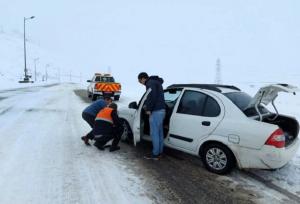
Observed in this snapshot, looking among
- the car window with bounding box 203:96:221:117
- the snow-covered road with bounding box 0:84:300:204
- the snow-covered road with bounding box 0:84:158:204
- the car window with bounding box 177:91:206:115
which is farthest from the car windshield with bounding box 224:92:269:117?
the snow-covered road with bounding box 0:84:158:204

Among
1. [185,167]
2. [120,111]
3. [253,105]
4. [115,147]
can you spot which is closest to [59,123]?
[120,111]

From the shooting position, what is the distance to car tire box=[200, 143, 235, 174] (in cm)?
535

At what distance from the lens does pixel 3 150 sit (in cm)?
652

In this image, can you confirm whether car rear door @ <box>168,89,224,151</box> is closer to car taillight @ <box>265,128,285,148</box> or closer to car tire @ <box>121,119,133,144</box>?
car taillight @ <box>265,128,285,148</box>

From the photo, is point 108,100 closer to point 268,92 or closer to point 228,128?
point 228,128

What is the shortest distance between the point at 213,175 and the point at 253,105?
4.65 ft

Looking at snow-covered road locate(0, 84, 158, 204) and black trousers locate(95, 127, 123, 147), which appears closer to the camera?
snow-covered road locate(0, 84, 158, 204)

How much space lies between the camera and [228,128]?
17.4 ft

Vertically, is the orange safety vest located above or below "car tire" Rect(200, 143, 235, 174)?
above

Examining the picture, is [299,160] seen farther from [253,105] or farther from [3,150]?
[3,150]

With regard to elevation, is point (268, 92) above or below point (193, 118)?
above

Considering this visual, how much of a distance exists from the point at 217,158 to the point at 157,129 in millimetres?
1312

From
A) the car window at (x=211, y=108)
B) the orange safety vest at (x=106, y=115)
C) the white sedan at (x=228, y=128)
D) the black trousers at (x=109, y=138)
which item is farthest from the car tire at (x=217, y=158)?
the orange safety vest at (x=106, y=115)

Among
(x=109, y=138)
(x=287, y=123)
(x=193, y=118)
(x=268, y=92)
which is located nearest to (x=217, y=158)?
(x=193, y=118)
